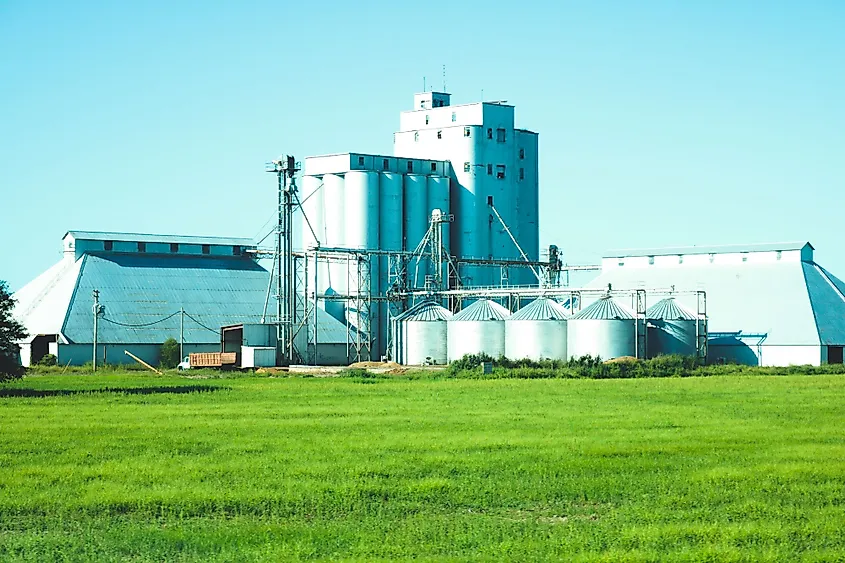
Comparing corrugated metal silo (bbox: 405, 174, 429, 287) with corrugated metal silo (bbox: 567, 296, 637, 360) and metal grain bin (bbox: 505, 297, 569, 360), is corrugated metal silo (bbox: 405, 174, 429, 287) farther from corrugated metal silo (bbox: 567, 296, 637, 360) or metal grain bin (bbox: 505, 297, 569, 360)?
corrugated metal silo (bbox: 567, 296, 637, 360)

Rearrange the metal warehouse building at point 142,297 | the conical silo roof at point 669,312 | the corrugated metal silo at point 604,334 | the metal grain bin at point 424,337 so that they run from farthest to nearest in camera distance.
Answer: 1. the metal grain bin at point 424,337
2. the metal warehouse building at point 142,297
3. the conical silo roof at point 669,312
4. the corrugated metal silo at point 604,334

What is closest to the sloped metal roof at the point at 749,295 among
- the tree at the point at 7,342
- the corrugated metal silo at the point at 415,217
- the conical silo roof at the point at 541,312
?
the conical silo roof at the point at 541,312

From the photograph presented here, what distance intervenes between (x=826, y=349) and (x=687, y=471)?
5705 centimetres

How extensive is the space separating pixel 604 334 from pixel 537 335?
5.09 m

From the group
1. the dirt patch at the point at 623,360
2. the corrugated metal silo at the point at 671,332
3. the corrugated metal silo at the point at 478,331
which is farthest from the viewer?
the corrugated metal silo at the point at 478,331

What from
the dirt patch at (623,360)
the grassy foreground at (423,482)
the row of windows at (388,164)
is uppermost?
the row of windows at (388,164)

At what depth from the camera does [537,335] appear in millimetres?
83625

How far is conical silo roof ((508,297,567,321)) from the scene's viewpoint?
3317 inches

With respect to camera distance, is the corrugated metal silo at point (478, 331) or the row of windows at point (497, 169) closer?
the corrugated metal silo at point (478, 331)

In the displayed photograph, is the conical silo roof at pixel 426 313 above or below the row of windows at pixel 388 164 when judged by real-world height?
below

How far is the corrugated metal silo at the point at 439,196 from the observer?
328 ft

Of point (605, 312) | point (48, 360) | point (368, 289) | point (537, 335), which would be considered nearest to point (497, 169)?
point (368, 289)

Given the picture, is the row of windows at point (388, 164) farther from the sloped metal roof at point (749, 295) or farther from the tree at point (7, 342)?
the tree at point (7, 342)

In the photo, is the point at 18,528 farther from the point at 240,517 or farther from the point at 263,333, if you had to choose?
the point at 263,333
